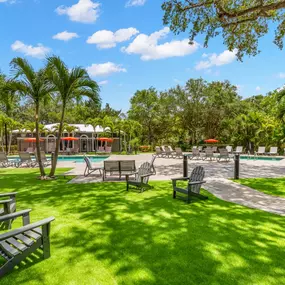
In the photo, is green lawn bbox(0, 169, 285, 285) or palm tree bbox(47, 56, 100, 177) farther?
palm tree bbox(47, 56, 100, 177)

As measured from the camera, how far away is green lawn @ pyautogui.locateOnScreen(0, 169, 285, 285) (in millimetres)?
2990

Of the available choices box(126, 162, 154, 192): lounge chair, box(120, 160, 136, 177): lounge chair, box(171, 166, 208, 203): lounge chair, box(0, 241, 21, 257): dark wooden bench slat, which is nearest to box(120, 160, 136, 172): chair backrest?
box(120, 160, 136, 177): lounge chair

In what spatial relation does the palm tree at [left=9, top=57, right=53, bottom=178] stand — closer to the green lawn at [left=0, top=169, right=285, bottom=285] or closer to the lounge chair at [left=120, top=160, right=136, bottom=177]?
the lounge chair at [left=120, top=160, right=136, bottom=177]

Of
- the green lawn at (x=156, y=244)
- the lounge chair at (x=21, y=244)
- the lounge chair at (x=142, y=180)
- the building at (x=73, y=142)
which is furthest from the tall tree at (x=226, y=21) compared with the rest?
the building at (x=73, y=142)

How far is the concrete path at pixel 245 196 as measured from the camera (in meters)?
6.03

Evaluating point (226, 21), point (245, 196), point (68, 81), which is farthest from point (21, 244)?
point (226, 21)

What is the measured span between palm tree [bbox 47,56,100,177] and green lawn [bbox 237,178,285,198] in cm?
752

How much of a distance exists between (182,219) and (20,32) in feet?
60.6

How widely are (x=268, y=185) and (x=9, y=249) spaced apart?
852cm

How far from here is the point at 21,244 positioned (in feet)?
10.4

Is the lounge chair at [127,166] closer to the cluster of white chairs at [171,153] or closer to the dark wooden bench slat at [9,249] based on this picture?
the dark wooden bench slat at [9,249]

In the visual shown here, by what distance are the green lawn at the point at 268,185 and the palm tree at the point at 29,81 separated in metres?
8.95

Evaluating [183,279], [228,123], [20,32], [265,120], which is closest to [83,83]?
[183,279]

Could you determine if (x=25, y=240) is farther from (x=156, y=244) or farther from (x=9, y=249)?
(x=156, y=244)
